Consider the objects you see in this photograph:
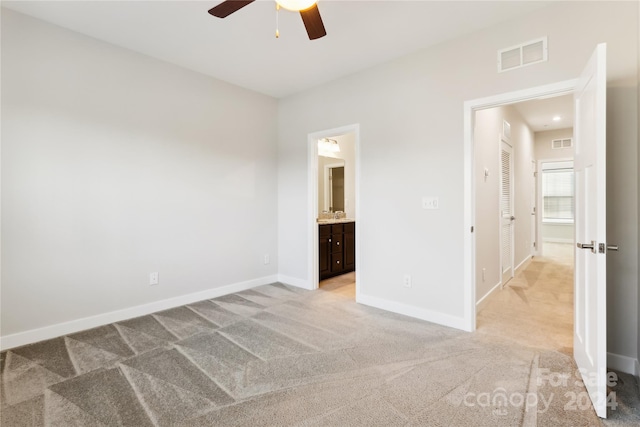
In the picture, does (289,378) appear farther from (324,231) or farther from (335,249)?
(335,249)

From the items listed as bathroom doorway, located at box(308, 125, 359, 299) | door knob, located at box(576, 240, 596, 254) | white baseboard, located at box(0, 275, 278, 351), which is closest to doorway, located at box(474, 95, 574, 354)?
door knob, located at box(576, 240, 596, 254)

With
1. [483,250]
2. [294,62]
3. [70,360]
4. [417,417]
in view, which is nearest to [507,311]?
[483,250]

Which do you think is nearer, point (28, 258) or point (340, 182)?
point (28, 258)

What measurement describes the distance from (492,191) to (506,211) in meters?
1.02

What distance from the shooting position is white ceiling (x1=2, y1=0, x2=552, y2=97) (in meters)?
2.37

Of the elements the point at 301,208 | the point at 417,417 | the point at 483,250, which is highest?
the point at 301,208

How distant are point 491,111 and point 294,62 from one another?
2.58m

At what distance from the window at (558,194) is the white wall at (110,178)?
9.14 metres

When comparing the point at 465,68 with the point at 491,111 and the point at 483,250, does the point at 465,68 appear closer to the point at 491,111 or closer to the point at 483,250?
the point at 491,111

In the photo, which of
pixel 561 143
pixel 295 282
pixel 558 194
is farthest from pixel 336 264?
pixel 558 194

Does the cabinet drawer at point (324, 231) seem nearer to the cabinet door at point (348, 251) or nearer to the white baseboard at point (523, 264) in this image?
the cabinet door at point (348, 251)

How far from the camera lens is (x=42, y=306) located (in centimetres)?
260

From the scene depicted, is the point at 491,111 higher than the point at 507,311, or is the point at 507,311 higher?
the point at 491,111

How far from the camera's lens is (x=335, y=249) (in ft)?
15.8
